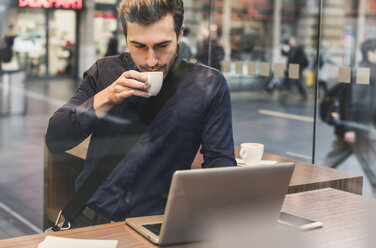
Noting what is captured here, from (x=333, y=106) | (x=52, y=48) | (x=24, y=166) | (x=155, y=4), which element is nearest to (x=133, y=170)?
(x=155, y=4)

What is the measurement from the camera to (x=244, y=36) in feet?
41.1

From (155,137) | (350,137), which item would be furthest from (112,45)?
(155,137)

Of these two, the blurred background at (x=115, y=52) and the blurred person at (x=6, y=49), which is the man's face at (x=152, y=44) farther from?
the blurred person at (x=6, y=49)

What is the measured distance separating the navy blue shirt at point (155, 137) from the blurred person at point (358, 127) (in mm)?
2056

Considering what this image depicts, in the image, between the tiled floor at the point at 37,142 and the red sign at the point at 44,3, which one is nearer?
the tiled floor at the point at 37,142

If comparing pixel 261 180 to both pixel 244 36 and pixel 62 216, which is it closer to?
pixel 62 216

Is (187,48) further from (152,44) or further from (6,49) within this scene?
(152,44)

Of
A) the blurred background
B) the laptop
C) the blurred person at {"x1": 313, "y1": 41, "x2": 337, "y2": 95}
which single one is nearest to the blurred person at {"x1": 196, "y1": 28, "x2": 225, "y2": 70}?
the blurred background

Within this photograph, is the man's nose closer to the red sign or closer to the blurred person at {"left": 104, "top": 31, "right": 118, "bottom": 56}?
the red sign

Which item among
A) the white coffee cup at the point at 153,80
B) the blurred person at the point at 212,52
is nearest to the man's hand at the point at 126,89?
the white coffee cup at the point at 153,80

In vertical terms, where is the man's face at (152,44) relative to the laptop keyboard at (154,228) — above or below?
above

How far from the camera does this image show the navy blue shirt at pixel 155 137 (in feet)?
5.57

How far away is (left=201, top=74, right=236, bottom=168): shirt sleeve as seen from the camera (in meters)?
1.73

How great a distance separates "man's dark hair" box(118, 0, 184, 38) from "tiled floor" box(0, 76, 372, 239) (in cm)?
97
